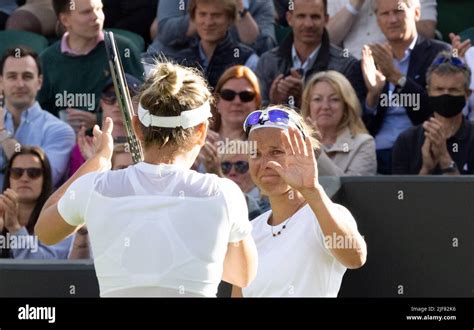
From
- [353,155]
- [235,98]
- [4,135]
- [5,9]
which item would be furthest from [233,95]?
[5,9]

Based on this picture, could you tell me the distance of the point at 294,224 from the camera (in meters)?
3.77

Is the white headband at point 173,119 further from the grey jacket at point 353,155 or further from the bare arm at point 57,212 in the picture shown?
the grey jacket at point 353,155

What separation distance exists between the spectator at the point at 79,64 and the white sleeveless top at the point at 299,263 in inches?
101

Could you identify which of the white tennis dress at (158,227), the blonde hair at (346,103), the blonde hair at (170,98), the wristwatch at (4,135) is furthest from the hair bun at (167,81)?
the wristwatch at (4,135)

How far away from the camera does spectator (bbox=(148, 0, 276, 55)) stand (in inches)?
249

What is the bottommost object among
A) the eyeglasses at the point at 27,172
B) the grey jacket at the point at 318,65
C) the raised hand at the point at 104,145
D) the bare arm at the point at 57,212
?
the eyeglasses at the point at 27,172

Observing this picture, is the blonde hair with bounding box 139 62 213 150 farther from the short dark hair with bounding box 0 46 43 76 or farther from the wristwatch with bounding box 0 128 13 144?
the short dark hair with bounding box 0 46 43 76

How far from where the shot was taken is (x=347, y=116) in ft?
19.6

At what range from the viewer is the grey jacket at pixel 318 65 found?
615cm

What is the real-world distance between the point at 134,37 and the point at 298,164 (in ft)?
10.1

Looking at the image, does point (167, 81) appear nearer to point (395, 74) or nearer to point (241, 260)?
point (241, 260)

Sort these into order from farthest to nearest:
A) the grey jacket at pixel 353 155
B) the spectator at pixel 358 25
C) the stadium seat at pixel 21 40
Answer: the stadium seat at pixel 21 40 < the spectator at pixel 358 25 < the grey jacket at pixel 353 155
